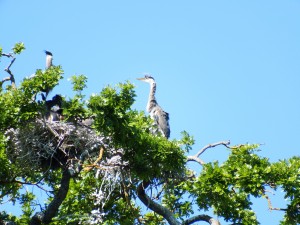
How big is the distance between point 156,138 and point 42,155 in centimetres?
173

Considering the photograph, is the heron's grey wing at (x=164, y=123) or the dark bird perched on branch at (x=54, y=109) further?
the heron's grey wing at (x=164, y=123)

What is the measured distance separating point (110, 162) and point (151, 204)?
981mm

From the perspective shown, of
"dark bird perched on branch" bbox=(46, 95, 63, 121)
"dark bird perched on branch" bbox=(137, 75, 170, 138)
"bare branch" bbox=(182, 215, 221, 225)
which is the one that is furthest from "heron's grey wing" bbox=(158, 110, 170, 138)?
"bare branch" bbox=(182, 215, 221, 225)

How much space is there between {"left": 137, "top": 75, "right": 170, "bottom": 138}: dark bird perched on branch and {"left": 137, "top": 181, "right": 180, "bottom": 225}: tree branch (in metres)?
2.71

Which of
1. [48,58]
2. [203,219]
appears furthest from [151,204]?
[48,58]

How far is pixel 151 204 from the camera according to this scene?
10.4m

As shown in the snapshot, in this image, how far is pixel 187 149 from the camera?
34.3ft

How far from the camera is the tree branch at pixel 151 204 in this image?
401 inches

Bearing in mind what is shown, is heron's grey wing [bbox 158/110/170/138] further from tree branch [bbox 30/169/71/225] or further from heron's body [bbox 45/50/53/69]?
tree branch [bbox 30/169/71/225]

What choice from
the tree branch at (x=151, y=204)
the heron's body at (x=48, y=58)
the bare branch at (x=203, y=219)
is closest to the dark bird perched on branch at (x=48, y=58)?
the heron's body at (x=48, y=58)

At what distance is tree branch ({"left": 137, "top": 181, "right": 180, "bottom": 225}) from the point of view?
33.4ft

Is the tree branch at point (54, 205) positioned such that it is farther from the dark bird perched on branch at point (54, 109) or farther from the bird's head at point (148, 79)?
the bird's head at point (148, 79)

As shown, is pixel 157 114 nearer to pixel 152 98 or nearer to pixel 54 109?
pixel 152 98

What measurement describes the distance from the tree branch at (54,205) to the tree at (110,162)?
14 millimetres
